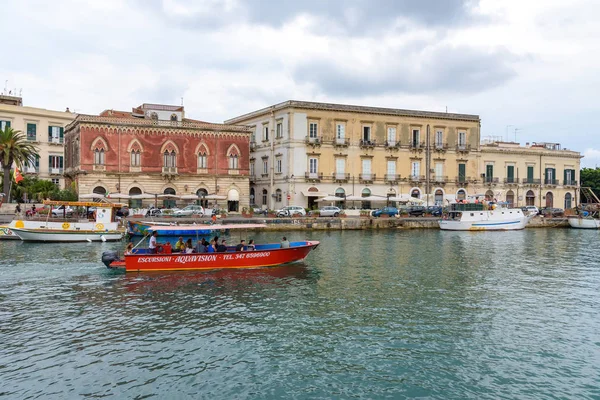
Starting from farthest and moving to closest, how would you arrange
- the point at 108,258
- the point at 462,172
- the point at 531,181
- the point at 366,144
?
1. the point at 531,181
2. the point at 462,172
3. the point at 366,144
4. the point at 108,258

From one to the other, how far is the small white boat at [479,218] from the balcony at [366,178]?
1129 centimetres

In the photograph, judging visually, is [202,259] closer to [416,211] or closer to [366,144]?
[416,211]

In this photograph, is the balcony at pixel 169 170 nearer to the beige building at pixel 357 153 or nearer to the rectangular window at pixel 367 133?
the beige building at pixel 357 153

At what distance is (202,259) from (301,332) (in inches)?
429

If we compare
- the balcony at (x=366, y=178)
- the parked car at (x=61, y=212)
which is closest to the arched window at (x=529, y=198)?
the balcony at (x=366, y=178)

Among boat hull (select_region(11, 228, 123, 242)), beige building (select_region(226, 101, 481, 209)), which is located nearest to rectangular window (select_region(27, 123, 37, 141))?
beige building (select_region(226, 101, 481, 209))

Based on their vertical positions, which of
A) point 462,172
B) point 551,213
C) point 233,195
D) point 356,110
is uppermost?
point 356,110

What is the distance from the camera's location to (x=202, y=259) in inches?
999

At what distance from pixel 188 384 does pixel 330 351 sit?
158 inches

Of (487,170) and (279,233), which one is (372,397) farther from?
(487,170)

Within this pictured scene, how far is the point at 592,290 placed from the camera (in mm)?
22047

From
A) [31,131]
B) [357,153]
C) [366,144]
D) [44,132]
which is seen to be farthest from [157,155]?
[366,144]

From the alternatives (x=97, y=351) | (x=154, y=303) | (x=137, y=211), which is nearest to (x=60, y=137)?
(x=137, y=211)

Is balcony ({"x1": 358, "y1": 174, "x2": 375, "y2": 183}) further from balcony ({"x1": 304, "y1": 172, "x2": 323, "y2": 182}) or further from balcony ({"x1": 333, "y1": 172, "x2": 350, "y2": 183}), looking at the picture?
balcony ({"x1": 304, "y1": 172, "x2": 323, "y2": 182})
